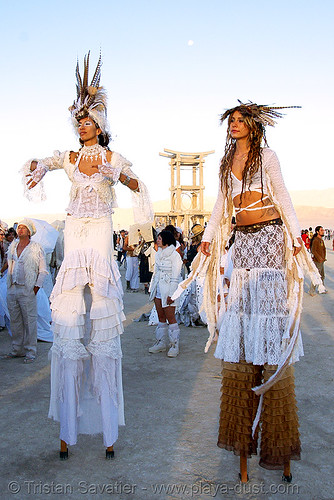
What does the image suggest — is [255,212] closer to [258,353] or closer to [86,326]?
[258,353]

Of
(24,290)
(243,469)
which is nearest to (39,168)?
(243,469)

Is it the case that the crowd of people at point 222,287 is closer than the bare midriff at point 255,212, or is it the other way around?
the crowd of people at point 222,287

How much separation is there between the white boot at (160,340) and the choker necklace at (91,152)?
4151 mm

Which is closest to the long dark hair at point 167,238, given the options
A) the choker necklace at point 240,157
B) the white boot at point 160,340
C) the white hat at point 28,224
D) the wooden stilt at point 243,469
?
the white boot at point 160,340

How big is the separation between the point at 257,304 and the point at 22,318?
15.9 feet

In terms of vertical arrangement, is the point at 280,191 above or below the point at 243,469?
above

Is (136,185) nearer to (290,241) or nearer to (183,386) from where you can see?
(290,241)

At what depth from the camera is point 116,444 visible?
12.4ft

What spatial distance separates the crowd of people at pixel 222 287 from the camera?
3.20 metres

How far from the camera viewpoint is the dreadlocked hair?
11.0 ft

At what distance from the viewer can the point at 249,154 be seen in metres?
3.39

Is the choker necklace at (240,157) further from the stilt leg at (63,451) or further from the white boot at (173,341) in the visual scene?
the white boot at (173,341)

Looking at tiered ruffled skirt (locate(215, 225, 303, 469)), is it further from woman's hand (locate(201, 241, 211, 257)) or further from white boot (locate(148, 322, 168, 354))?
white boot (locate(148, 322, 168, 354))

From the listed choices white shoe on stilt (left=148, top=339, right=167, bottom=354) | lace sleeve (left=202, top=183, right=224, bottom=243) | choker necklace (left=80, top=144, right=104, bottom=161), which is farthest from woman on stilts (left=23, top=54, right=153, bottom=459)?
white shoe on stilt (left=148, top=339, right=167, bottom=354)
